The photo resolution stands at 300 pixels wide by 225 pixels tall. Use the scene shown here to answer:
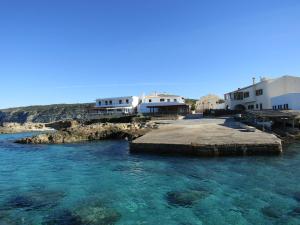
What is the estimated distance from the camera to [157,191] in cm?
1476

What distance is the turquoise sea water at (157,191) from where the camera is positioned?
1155cm

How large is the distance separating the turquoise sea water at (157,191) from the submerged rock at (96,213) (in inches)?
1.4

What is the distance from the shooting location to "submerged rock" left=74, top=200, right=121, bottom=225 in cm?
1112

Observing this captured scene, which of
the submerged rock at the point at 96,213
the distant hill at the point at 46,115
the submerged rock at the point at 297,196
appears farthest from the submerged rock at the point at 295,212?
the distant hill at the point at 46,115

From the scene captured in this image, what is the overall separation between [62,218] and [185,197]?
16.7 ft

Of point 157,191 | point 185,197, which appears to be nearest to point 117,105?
point 157,191

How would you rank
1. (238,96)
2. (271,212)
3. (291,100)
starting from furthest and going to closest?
(238,96) < (291,100) < (271,212)

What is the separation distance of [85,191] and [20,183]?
15.0ft

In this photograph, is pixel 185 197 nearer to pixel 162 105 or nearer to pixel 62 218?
pixel 62 218

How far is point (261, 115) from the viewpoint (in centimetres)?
3497

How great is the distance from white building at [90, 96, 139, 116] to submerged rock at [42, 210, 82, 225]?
221ft

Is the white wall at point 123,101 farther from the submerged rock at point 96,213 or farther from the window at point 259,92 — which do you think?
the submerged rock at point 96,213

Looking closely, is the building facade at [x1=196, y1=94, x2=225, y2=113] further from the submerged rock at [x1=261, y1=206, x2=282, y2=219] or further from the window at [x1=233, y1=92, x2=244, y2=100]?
the submerged rock at [x1=261, y1=206, x2=282, y2=219]

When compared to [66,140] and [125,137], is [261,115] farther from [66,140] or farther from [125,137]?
[66,140]
